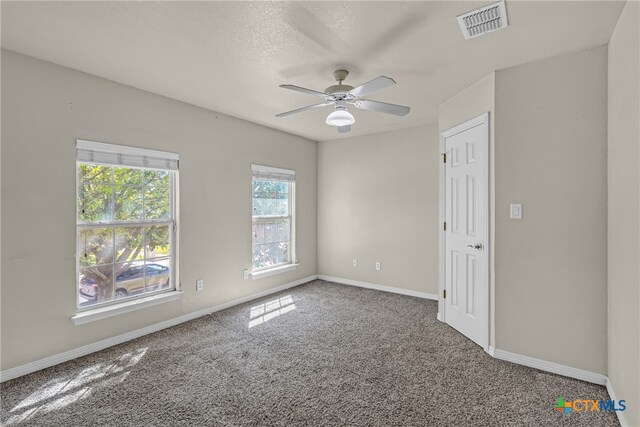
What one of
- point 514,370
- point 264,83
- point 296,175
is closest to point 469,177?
point 514,370

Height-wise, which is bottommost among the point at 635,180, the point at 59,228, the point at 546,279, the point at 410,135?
the point at 546,279

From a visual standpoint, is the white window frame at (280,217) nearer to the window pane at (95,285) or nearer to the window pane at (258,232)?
the window pane at (258,232)

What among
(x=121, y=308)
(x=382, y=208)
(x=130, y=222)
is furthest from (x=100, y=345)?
(x=382, y=208)

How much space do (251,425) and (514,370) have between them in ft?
6.86

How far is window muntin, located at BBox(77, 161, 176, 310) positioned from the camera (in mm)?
2906

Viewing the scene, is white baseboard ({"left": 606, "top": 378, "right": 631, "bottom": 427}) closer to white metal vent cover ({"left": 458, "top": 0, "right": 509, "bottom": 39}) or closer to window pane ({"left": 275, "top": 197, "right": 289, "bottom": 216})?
white metal vent cover ({"left": 458, "top": 0, "right": 509, "bottom": 39})

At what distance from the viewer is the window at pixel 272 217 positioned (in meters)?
4.62

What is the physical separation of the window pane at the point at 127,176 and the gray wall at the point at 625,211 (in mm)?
3929

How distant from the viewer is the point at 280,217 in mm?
5012

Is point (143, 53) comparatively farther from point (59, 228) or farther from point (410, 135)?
point (410, 135)

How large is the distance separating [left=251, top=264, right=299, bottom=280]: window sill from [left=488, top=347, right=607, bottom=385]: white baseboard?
9.69 feet

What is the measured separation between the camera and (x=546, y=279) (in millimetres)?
2559

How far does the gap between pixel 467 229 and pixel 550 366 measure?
51.8 inches

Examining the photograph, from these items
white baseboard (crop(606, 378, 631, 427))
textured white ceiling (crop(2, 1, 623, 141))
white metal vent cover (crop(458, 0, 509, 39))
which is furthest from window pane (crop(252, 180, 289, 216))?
white baseboard (crop(606, 378, 631, 427))
